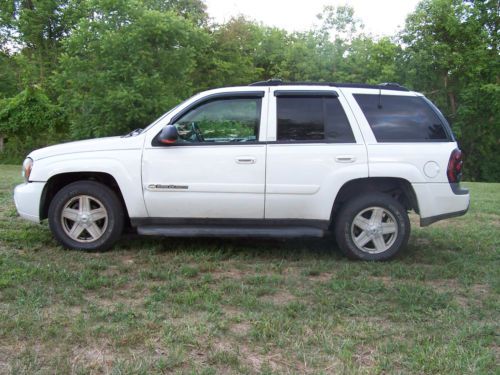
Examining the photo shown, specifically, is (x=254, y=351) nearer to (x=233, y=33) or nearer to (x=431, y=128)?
(x=431, y=128)

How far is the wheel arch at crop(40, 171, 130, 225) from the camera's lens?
5.71 m

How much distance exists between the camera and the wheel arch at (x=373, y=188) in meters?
5.58

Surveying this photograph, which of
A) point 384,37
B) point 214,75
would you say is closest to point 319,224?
point 214,75

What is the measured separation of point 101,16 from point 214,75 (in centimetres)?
899

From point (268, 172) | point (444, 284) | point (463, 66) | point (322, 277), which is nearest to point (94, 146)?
point (268, 172)

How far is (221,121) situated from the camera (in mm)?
5727

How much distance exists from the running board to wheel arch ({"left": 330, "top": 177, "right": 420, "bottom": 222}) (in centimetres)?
40

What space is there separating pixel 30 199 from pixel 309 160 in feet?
9.69

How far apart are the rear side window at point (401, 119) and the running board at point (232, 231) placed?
4.03 ft

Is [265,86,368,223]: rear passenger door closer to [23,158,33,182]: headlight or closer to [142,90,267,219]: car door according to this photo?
[142,90,267,219]: car door

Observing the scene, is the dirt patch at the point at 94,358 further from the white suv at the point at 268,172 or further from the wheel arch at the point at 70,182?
the wheel arch at the point at 70,182

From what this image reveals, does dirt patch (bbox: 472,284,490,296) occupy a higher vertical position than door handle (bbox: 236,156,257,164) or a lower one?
lower

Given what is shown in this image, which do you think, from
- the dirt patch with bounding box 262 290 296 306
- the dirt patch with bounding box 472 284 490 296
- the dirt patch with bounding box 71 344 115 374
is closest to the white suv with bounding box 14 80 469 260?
the dirt patch with bounding box 472 284 490 296

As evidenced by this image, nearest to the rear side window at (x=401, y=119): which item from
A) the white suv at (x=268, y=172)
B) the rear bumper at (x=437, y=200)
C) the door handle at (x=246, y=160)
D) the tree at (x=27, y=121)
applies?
the white suv at (x=268, y=172)
